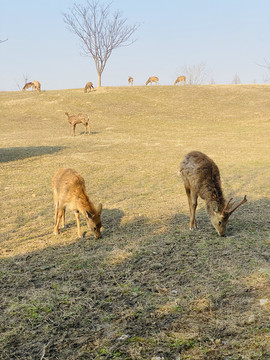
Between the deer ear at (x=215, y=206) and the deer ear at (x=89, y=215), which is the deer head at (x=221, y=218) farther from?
the deer ear at (x=89, y=215)

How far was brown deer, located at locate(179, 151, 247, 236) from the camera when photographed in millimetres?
Answer: 6152

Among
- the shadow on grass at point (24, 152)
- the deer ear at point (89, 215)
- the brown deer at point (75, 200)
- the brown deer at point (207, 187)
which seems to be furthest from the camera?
the shadow on grass at point (24, 152)

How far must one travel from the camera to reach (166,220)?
7430mm

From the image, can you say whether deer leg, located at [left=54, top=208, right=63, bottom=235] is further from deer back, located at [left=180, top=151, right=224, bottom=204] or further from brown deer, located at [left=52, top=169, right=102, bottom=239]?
deer back, located at [left=180, top=151, right=224, bottom=204]

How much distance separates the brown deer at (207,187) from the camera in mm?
6152

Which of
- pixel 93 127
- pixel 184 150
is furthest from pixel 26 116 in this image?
pixel 184 150

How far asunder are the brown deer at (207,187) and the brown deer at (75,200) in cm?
173

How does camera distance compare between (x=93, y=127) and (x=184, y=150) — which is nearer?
(x=184, y=150)

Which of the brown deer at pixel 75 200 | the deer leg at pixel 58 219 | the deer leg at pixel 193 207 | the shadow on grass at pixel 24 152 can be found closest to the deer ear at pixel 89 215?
the brown deer at pixel 75 200

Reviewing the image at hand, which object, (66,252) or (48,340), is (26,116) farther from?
(48,340)

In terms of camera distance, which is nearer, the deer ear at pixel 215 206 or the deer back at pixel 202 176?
the deer ear at pixel 215 206

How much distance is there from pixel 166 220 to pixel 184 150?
10.9 metres

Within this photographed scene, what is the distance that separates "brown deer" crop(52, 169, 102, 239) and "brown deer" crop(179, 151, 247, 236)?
1732 millimetres

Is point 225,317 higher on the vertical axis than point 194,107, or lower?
lower
